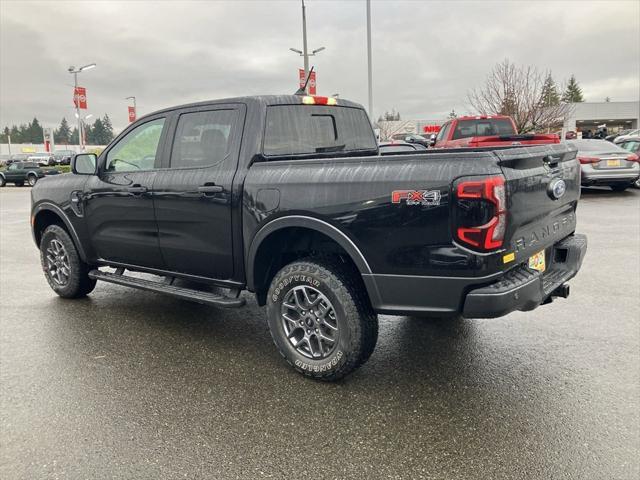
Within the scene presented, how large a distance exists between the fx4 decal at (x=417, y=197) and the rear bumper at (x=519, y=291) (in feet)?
1.80

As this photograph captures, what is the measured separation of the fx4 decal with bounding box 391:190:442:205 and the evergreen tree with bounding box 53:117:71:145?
160m

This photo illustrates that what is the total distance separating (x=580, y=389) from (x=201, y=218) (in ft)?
9.34

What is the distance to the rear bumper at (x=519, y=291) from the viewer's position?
2.88 metres

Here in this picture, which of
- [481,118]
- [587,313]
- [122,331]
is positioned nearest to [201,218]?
[122,331]

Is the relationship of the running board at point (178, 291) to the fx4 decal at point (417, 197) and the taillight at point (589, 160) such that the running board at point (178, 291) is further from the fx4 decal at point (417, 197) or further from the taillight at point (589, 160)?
the taillight at point (589, 160)

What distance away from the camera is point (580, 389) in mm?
3369

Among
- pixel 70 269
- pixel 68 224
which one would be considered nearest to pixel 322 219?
pixel 68 224

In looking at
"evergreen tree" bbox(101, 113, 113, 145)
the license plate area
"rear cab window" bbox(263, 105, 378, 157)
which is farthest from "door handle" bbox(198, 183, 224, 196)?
"evergreen tree" bbox(101, 113, 113, 145)

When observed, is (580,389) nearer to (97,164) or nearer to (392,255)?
(392,255)

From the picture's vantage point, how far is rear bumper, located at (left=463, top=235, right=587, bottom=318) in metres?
2.88

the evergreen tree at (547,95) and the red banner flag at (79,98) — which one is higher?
the red banner flag at (79,98)

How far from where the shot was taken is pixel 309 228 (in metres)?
3.42

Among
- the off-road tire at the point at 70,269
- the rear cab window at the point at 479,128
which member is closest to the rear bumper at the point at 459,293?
the off-road tire at the point at 70,269

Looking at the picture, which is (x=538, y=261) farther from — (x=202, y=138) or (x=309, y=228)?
(x=202, y=138)
